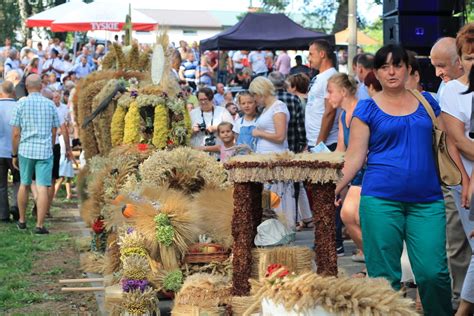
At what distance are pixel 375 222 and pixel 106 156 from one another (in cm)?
591

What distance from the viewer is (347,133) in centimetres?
853

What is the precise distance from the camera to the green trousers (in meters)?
5.95

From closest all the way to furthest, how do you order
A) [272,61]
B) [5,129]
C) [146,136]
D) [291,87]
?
[146,136] < [291,87] < [5,129] < [272,61]

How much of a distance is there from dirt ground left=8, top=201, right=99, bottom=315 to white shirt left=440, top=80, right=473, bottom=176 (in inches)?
141

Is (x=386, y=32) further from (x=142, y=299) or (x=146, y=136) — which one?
(x=142, y=299)

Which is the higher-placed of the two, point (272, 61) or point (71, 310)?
point (272, 61)

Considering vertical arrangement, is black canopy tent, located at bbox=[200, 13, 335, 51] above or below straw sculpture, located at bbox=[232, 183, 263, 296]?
above

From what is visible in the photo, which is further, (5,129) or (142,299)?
(5,129)

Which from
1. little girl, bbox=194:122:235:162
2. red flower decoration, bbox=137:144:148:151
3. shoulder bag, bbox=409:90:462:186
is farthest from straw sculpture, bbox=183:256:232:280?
little girl, bbox=194:122:235:162

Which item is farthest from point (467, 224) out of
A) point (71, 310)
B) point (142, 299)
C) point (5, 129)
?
point (5, 129)

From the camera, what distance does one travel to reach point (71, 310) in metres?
8.80

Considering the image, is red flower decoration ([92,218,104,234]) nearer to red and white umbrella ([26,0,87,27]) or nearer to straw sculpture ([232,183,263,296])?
straw sculpture ([232,183,263,296])

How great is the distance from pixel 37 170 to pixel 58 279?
3.57 metres

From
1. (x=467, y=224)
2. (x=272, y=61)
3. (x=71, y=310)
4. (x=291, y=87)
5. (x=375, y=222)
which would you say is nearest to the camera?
(x=375, y=222)
